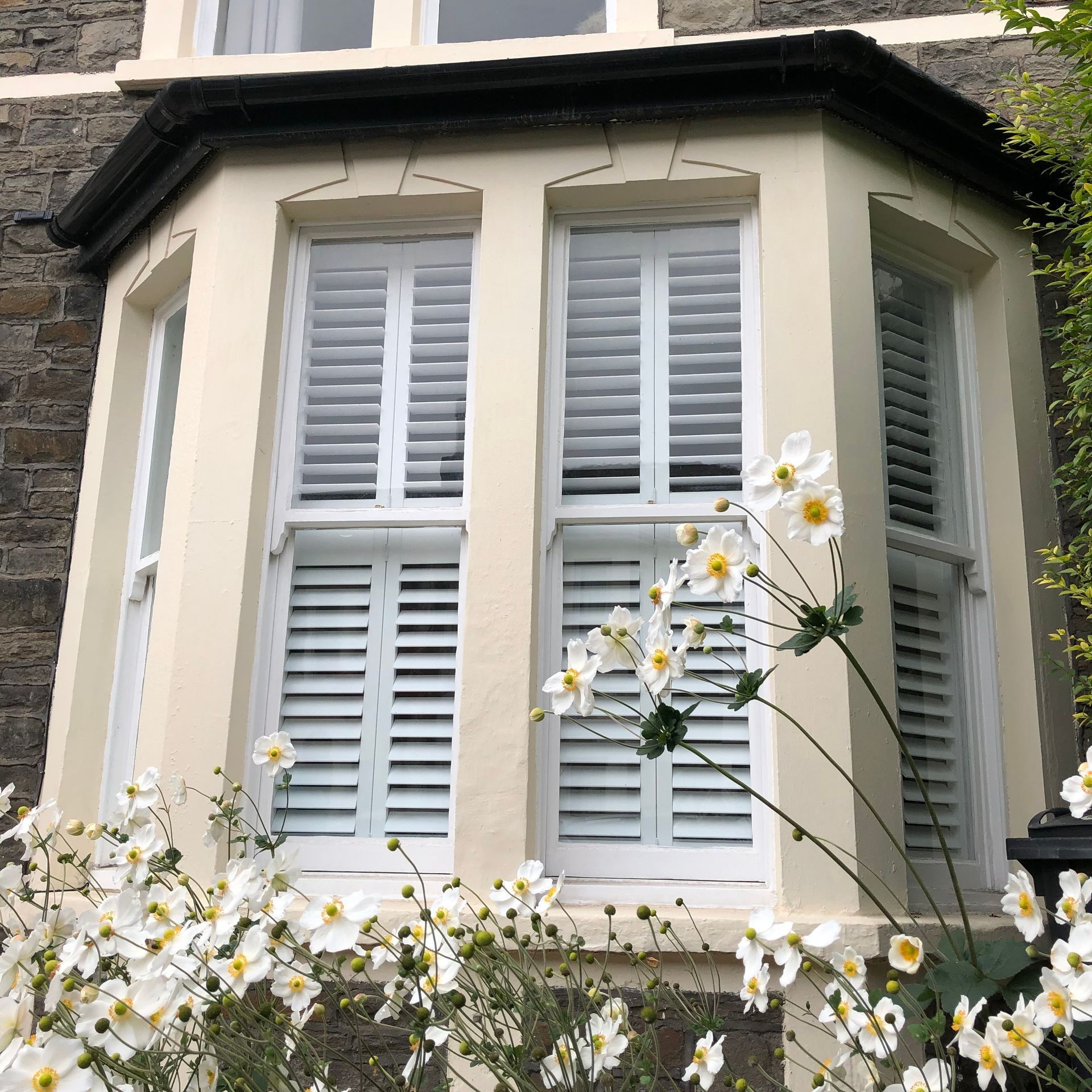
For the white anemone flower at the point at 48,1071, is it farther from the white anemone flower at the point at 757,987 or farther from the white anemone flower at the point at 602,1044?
the white anemone flower at the point at 757,987

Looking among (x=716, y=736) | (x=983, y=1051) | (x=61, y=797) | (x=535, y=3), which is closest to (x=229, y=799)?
(x=61, y=797)

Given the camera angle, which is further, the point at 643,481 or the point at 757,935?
the point at 643,481

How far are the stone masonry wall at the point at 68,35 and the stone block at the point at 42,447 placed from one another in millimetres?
1687

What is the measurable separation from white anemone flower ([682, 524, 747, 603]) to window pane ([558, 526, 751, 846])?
1500mm

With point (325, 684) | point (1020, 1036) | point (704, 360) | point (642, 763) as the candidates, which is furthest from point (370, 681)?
point (1020, 1036)

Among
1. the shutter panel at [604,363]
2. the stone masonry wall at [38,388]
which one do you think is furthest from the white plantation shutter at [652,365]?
the stone masonry wall at [38,388]

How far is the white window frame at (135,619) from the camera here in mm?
4305

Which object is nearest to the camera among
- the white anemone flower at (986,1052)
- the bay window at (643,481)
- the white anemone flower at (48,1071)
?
the white anemone flower at (48,1071)

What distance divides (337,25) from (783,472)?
13.2 feet

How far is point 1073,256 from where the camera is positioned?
4203 millimetres

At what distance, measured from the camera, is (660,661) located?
196 cm

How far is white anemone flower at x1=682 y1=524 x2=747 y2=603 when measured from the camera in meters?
1.96

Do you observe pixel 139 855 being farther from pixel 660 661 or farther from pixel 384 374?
pixel 384 374

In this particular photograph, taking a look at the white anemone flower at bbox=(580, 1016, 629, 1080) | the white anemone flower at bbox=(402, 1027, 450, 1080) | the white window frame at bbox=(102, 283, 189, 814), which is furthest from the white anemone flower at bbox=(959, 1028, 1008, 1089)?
the white window frame at bbox=(102, 283, 189, 814)
